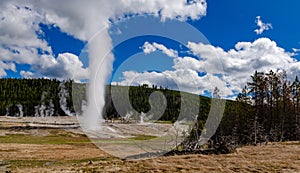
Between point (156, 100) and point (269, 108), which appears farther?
point (269, 108)

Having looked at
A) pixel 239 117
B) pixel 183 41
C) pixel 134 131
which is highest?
pixel 183 41

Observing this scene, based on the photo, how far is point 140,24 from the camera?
29375 mm

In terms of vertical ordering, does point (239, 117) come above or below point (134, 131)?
above

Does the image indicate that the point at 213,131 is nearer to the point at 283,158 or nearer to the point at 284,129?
the point at 284,129

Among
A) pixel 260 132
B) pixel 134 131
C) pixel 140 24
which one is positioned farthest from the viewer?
pixel 134 131

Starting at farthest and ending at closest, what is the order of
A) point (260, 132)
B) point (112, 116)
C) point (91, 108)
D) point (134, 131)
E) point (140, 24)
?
point (112, 116) → point (91, 108) → point (134, 131) → point (260, 132) → point (140, 24)

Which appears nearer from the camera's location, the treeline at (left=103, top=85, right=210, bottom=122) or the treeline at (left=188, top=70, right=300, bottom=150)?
the treeline at (left=103, top=85, right=210, bottom=122)

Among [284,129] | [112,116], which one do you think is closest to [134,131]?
[112,116]

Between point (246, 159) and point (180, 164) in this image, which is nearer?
point (180, 164)

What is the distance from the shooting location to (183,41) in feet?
97.7

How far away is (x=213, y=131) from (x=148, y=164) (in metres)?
45.6

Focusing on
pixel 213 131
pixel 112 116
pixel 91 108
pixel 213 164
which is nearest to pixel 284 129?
pixel 213 131

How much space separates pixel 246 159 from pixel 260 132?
95.2 feet

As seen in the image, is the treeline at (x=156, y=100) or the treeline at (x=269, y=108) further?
the treeline at (x=269, y=108)
